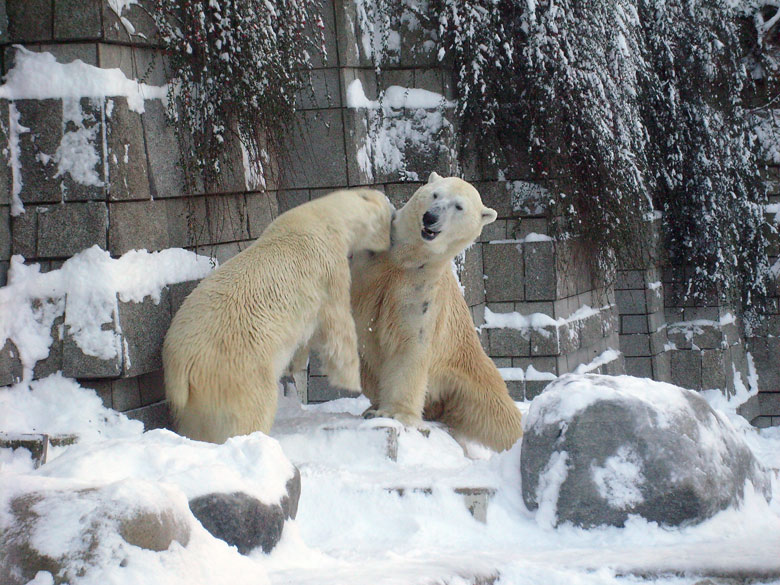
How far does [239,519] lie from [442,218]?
1961 mm

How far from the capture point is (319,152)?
4902 mm

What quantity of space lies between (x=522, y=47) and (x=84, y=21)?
9.19 feet

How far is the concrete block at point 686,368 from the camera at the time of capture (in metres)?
→ 7.79

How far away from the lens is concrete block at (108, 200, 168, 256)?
346cm

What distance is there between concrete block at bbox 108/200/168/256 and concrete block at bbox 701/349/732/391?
5.37 meters

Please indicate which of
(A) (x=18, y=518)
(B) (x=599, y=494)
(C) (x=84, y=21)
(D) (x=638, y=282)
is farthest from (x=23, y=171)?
(D) (x=638, y=282)

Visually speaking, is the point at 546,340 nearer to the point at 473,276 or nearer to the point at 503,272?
the point at 503,272

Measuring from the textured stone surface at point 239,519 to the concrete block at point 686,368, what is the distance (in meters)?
6.03

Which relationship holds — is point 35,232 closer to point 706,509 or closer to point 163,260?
point 163,260

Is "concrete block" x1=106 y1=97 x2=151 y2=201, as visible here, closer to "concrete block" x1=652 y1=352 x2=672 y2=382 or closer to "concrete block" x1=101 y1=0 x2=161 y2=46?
"concrete block" x1=101 y1=0 x2=161 y2=46

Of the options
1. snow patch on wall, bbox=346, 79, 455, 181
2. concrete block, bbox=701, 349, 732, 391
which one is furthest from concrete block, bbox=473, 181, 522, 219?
concrete block, bbox=701, 349, 732, 391

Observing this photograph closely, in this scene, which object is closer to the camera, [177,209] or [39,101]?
[39,101]

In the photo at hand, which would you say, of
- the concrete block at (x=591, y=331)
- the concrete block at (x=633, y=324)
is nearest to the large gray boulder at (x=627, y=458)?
the concrete block at (x=591, y=331)

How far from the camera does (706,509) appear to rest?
2.79 metres
